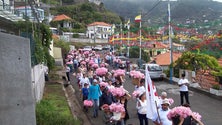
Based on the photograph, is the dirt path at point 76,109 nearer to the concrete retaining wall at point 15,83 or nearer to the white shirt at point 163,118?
the white shirt at point 163,118

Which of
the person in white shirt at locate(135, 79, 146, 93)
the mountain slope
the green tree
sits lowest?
the person in white shirt at locate(135, 79, 146, 93)

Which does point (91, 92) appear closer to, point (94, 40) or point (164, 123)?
point (164, 123)

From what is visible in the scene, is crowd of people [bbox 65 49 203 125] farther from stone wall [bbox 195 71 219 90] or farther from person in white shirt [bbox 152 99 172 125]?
stone wall [bbox 195 71 219 90]

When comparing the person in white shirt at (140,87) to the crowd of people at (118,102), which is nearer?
the crowd of people at (118,102)

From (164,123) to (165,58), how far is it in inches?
1338

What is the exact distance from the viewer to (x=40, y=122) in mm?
8695

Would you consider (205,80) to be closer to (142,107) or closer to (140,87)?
(140,87)

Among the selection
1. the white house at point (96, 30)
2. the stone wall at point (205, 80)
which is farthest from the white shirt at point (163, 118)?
the white house at point (96, 30)

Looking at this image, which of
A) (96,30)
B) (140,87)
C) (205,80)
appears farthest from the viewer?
(96,30)

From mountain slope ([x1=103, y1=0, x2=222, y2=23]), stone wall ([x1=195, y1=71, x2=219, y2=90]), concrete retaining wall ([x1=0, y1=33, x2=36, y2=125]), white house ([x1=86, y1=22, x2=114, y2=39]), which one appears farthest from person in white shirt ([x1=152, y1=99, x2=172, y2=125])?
white house ([x1=86, y1=22, x2=114, y2=39])

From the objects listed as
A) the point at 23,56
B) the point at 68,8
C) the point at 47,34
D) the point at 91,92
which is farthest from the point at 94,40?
the point at 23,56

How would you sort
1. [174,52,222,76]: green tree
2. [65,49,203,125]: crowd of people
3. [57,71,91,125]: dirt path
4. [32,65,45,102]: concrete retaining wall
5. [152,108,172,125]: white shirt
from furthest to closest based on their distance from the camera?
[174,52,222,76]: green tree < [57,71,91,125]: dirt path < [32,65,45,102]: concrete retaining wall < [65,49,203,125]: crowd of people < [152,108,172,125]: white shirt

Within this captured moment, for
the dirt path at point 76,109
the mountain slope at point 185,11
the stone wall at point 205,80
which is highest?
the mountain slope at point 185,11

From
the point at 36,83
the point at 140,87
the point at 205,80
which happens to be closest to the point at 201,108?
the point at 140,87
